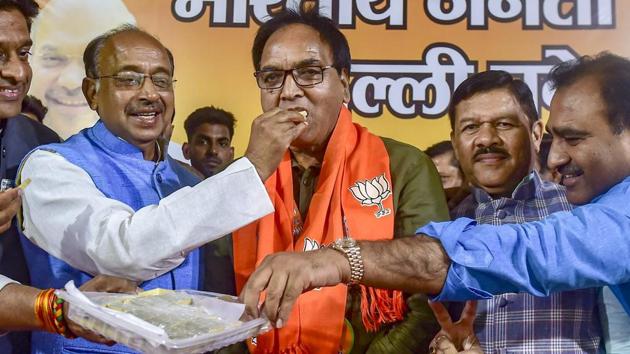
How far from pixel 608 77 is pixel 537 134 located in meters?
0.30

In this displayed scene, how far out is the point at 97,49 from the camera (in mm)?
2656

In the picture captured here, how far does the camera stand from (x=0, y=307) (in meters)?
2.08

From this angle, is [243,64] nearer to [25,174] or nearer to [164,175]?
[164,175]

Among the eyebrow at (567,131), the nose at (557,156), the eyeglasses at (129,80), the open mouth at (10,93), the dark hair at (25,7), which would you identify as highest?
the dark hair at (25,7)

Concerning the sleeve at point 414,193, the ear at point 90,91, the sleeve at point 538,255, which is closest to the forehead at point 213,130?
the ear at point 90,91

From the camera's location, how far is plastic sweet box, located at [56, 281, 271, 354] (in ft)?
5.20

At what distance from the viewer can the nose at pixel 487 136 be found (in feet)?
8.26

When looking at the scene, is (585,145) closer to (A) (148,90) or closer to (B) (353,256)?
(B) (353,256)

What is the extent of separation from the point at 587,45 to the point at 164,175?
1635 millimetres

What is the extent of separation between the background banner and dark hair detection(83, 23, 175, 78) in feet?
0.13

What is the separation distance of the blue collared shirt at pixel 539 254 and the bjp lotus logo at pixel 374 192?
1.75 ft

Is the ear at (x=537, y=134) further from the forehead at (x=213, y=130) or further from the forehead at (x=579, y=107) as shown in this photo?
the forehead at (x=213, y=130)

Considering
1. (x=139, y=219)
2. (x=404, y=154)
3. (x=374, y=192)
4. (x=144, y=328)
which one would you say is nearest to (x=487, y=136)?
(x=404, y=154)

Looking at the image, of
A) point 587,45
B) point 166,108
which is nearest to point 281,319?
point 166,108
